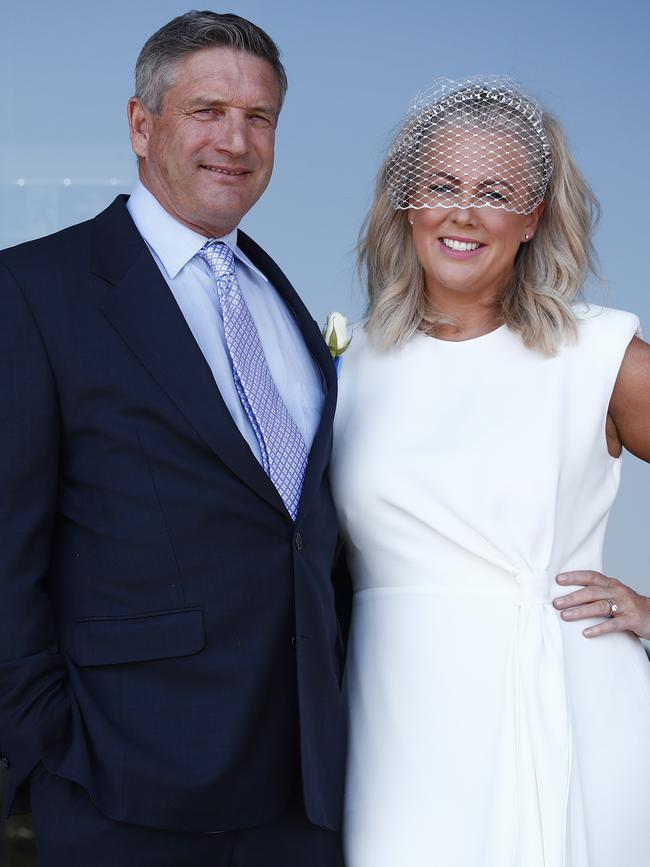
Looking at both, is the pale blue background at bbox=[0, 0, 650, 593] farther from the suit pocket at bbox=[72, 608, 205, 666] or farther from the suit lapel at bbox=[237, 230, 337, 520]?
the suit pocket at bbox=[72, 608, 205, 666]

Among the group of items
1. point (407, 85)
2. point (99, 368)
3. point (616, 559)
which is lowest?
point (616, 559)

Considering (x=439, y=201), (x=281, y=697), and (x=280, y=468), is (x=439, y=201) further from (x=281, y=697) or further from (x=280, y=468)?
(x=281, y=697)

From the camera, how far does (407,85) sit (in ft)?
14.6

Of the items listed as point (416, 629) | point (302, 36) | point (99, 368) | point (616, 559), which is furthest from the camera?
point (616, 559)

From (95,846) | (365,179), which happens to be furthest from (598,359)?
(365,179)

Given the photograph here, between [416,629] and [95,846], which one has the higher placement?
[416,629]

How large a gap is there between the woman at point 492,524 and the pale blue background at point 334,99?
172 centimetres

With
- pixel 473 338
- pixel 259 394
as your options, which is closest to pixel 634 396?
pixel 473 338

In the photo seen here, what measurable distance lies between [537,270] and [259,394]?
76 centimetres

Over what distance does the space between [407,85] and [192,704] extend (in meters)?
2.91

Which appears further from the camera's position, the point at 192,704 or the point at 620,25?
the point at 620,25

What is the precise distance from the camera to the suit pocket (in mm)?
2059

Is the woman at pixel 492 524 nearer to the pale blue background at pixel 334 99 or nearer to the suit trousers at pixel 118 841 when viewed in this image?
the suit trousers at pixel 118 841

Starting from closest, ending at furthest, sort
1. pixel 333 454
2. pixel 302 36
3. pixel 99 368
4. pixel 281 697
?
pixel 99 368 < pixel 281 697 < pixel 333 454 < pixel 302 36
